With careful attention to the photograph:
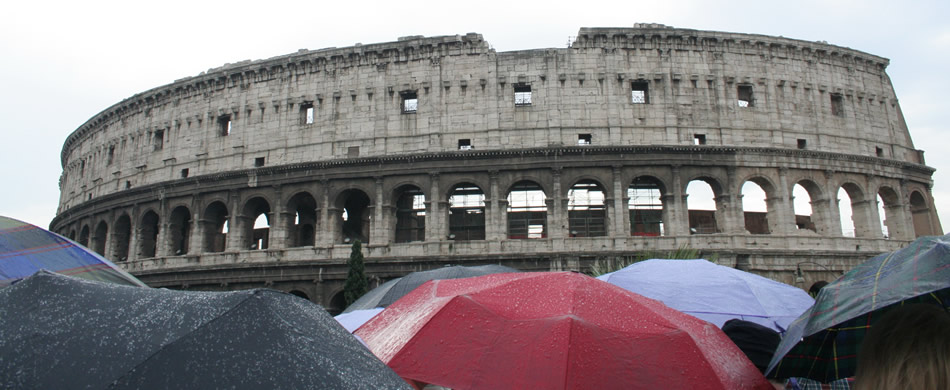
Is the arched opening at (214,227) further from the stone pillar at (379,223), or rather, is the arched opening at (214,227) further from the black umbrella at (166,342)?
the black umbrella at (166,342)

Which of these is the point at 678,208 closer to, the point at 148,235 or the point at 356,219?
the point at 356,219

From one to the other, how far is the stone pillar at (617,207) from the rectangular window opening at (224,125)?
21142mm

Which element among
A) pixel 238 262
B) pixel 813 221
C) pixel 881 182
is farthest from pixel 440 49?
pixel 881 182

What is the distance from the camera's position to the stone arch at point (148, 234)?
34094 mm

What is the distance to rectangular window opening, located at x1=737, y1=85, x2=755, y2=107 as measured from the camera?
30056 millimetres

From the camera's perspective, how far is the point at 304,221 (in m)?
33.5

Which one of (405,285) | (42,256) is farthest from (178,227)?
(42,256)

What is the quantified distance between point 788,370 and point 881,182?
98.0 feet

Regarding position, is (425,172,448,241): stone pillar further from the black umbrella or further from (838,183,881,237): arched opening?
the black umbrella

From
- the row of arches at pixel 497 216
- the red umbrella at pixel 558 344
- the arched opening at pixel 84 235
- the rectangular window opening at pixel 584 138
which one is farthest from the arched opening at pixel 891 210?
the arched opening at pixel 84 235

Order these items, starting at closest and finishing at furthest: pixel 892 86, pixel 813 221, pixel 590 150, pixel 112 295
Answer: pixel 112 295 < pixel 590 150 < pixel 813 221 < pixel 892 86

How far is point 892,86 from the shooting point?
1310 inches

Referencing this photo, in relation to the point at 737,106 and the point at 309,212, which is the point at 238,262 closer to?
the point at 309,212

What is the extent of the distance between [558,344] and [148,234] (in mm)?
35689
